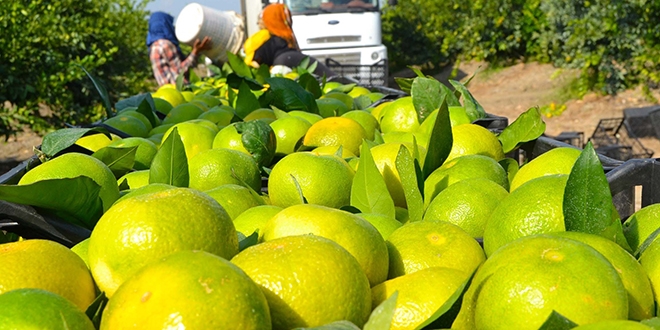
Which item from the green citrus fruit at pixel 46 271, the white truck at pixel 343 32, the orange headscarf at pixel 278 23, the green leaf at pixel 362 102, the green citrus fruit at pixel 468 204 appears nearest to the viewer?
the green citrus fruit at pixel 46 271

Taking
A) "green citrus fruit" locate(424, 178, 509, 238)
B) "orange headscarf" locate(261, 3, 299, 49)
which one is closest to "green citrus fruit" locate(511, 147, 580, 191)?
"green citrus fruit" locate(424, 178, 509, 238)

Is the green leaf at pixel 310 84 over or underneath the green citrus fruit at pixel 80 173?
underneath

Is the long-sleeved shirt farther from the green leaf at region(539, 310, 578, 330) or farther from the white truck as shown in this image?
the green leaf at region(539, 310, 578, 330)

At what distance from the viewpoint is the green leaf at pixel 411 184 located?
154cm

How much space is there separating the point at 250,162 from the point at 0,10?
271 inches

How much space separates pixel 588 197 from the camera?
1.20 m

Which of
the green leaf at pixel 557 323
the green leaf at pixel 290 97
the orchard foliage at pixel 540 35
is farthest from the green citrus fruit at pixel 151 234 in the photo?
the orchard foliage at pixel 540 35

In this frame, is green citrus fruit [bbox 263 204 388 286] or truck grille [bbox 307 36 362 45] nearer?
green citrus fruit [bbox 263 204 388 286]

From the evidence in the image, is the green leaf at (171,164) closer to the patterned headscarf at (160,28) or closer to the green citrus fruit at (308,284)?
the green citrus fruit at (308,284)

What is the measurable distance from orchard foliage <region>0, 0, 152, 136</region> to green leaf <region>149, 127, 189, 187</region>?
16.4 ft

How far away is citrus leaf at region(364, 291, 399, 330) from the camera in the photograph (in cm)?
79

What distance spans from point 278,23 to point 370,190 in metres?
6.44

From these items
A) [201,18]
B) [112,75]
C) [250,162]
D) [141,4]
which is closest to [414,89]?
[250,162]

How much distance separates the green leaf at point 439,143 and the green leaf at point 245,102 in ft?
3.93
